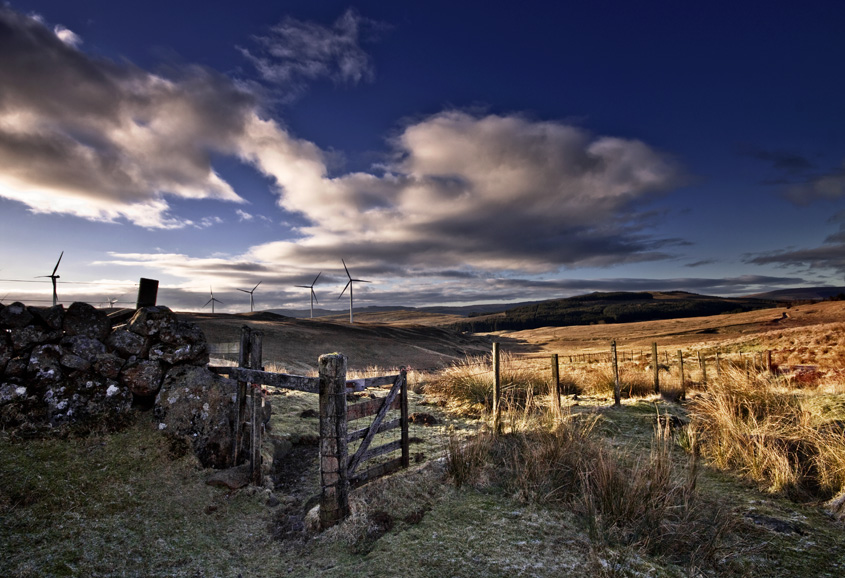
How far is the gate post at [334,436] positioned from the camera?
5.86 meters

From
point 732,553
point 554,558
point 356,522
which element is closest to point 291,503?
point 356,522

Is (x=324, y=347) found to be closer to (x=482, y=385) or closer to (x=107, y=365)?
(x=482, y=385)

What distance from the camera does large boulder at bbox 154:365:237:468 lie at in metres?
7.08

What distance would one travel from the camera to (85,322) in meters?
7.33

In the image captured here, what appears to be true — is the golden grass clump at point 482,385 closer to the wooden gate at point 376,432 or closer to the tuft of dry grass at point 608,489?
the wooden gate at point 376,432

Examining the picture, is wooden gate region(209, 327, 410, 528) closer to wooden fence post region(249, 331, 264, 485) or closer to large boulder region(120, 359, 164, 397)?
wooden fence post region(249, 331, 264, 485)

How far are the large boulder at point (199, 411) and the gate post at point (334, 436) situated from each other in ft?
8.05

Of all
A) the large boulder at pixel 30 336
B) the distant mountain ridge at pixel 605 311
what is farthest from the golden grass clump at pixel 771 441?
the distant mountain ridge at pixel 605 311

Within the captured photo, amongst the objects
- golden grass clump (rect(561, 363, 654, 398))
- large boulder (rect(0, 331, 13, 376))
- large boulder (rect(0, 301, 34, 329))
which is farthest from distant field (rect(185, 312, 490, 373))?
large boulder (rect(0, 331, 13, 376))

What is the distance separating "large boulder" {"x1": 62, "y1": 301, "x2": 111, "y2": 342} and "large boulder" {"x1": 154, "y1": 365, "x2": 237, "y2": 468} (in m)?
1.42

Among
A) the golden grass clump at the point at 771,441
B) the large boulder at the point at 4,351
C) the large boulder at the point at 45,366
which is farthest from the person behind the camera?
the large boulder at the point at 45,366

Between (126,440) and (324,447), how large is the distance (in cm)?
342

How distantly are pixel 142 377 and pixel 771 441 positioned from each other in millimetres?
10885

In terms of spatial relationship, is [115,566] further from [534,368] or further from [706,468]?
[534,368]
